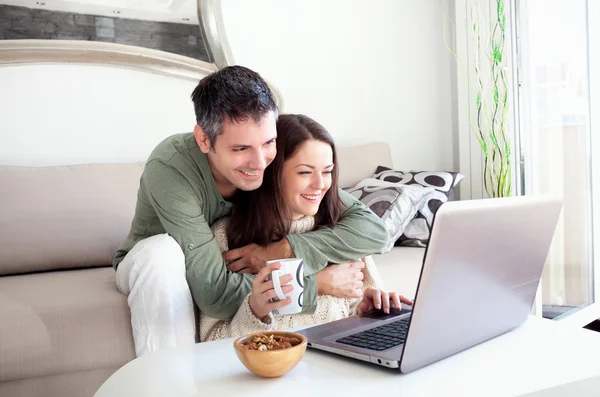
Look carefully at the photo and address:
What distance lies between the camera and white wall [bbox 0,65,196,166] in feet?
7.89

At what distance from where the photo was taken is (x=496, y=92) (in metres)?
3.10

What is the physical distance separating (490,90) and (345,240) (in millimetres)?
1874

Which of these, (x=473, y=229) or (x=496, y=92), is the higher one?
(x=496, y=92)

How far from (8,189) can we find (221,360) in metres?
1.36

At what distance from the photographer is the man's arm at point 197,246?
1.45m

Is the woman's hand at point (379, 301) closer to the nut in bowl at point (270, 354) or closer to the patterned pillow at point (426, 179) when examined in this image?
the nut in bowl at point (270, 354)

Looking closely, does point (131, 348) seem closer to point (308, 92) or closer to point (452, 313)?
point (452, 313)

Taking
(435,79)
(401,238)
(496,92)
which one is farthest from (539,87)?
(401,238)

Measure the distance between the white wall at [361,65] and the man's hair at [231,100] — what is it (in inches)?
53.8

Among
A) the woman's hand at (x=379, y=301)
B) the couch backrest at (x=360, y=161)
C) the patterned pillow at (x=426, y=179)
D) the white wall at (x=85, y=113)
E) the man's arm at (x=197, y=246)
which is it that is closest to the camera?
A: the woman's hand at (x=379, y=301)

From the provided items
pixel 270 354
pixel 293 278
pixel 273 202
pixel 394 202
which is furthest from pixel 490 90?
pixel 270 354

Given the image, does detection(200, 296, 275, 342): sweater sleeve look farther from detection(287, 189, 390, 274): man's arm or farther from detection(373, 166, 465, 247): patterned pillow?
detection(373, 166, 465, 247): patterned pillow

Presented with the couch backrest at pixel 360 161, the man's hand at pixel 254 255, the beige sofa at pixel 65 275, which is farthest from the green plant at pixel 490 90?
the man's hand at pixel 254 255

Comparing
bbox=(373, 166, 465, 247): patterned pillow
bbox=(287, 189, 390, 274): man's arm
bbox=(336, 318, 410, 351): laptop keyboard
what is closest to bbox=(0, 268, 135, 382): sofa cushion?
bbox=(287, 189, 390, 274): man's arm
